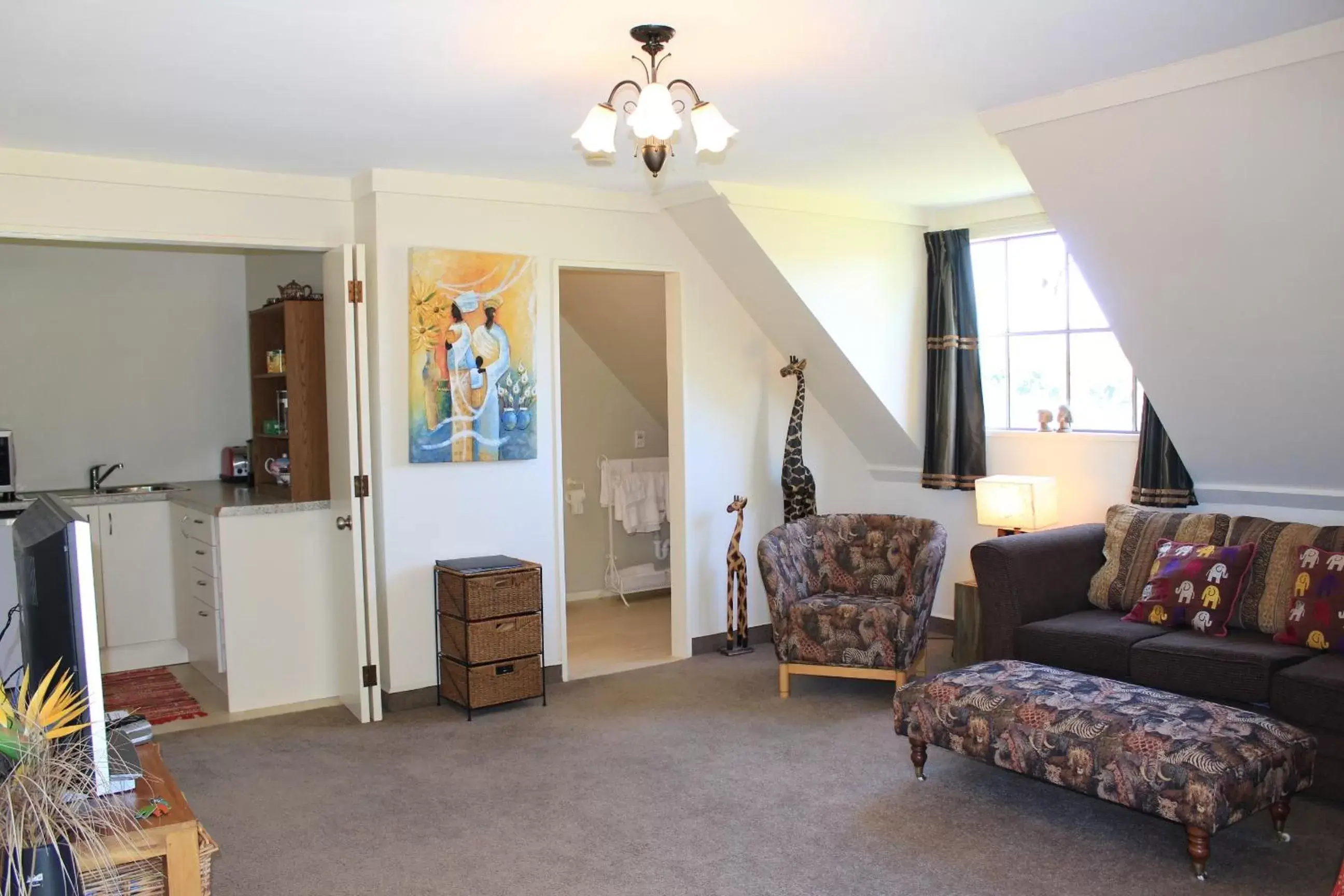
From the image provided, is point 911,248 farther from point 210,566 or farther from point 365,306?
point 210,566

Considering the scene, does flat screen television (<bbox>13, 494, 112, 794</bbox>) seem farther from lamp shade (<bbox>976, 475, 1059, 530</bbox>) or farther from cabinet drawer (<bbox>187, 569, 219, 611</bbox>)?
lamp shade (<bbox>976, 475, 1059, 530</bbox>)

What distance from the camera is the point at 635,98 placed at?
12.1 ft

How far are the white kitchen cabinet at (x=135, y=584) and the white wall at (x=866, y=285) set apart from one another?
346 cm

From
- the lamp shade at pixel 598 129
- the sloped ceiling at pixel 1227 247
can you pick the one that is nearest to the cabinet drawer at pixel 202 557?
the lamp shade at pixel 598 129

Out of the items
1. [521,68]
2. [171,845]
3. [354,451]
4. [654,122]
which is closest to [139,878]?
[171,845]

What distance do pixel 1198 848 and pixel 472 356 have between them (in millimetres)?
3415

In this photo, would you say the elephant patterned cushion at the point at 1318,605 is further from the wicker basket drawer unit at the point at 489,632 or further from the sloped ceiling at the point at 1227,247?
the wicker basket drawer unit at the point at 489,632

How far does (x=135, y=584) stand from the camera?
5.64m

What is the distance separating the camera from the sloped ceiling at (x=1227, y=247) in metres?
3.29

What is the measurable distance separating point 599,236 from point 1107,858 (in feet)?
11.5

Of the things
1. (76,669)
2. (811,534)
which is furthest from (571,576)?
(76,669)

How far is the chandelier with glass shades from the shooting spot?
289 centimetres

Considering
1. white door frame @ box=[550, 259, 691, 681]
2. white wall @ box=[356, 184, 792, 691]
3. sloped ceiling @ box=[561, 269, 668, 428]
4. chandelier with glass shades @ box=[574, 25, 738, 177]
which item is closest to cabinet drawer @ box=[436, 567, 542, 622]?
white wall @ box=[356, 184, 792, 691]

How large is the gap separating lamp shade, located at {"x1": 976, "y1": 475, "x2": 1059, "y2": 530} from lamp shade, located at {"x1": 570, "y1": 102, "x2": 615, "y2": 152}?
286 cm
